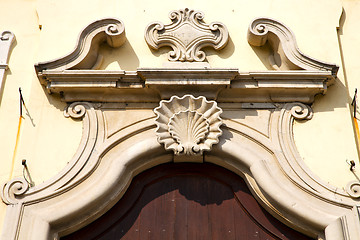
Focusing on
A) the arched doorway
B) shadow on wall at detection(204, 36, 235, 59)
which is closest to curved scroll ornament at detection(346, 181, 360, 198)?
the arched doorway

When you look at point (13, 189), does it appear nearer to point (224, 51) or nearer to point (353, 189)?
point (224, 51)

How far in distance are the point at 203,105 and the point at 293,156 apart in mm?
988

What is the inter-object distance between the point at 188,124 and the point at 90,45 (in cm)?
136

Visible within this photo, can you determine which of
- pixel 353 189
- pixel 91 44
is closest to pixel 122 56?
pixel 91 44

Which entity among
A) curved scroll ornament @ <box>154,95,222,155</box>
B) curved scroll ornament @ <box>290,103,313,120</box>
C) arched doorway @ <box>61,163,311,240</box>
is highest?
curved scroll ornament @ <box>290,103,313,120</box>

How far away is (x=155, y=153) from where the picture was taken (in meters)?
5.88

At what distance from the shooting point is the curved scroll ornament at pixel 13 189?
5496 millimetres

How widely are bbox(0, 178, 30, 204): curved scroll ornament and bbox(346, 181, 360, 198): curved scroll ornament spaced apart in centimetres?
292

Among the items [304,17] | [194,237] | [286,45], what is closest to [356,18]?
[304,17]

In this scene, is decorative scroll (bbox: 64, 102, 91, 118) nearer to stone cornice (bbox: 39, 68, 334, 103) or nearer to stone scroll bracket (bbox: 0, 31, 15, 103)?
stone cornice (bbox: 39, 68, 334, 103)

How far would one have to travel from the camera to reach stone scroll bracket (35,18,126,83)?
612cm

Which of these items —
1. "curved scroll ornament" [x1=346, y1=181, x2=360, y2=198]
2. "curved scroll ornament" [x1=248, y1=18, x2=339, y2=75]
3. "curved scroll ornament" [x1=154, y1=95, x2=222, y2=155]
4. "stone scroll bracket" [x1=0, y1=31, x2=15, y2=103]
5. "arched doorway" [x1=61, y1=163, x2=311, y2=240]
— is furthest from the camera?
"stone scroll bracket" [x1=0, y1=31, x2=15, y2=103]

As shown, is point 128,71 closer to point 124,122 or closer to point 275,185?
point 124,122

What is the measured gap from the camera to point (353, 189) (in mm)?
5520
